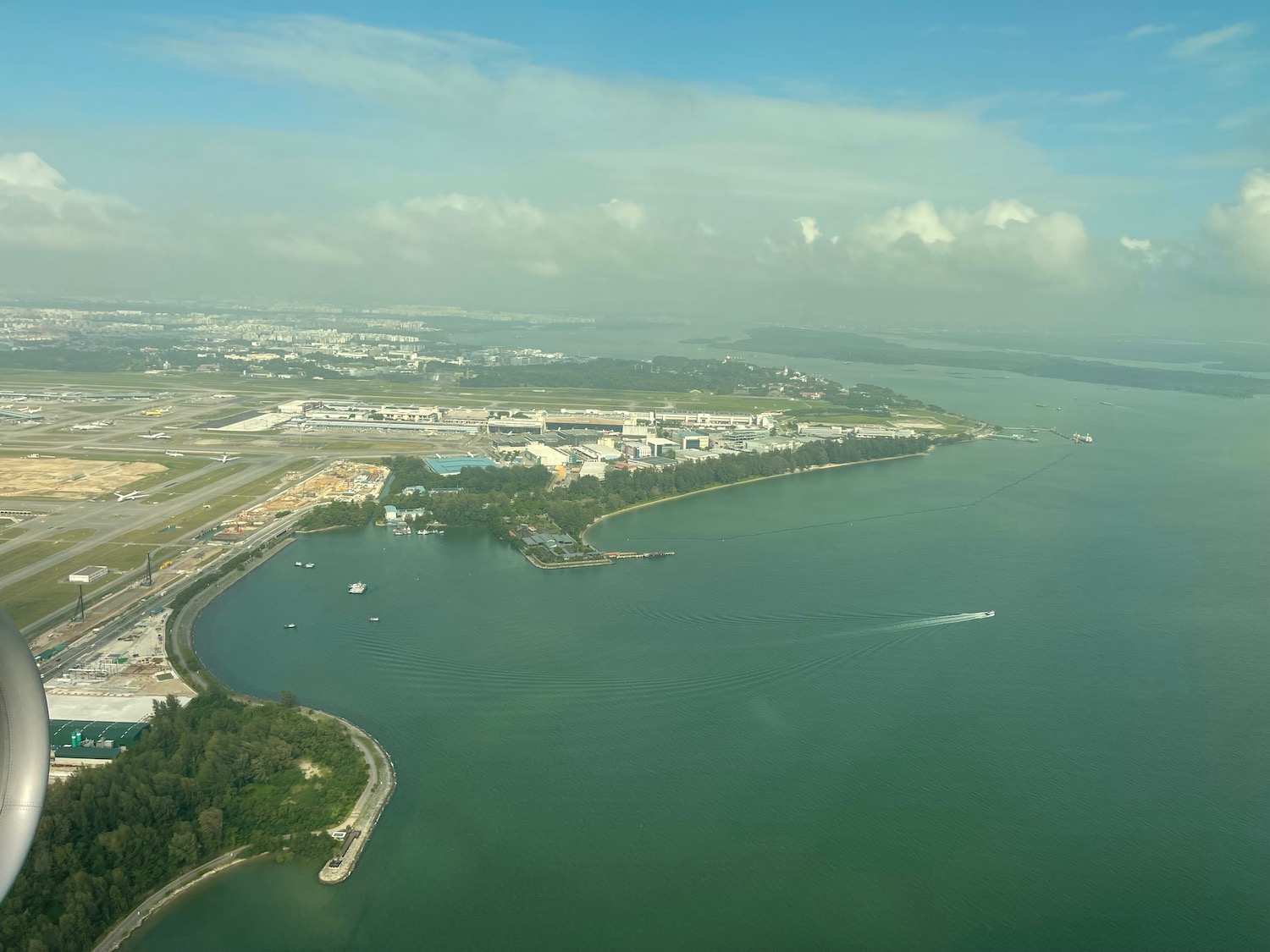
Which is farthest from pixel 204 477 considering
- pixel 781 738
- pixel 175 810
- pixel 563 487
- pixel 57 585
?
pixel 781 738

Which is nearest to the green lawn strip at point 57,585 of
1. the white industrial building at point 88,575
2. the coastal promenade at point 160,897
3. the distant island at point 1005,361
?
the white industrial building at point 88,575

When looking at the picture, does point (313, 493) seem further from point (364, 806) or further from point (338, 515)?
point (364, 806)

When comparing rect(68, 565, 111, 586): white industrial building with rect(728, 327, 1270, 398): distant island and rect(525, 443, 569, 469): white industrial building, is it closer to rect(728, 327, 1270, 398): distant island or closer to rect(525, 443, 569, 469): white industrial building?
rect(525, 443, 569, 469): white industrial building

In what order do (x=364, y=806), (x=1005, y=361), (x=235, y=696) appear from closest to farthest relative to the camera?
(x=364, y=806) → (x=235, y=696) → (x=1005, y=361)

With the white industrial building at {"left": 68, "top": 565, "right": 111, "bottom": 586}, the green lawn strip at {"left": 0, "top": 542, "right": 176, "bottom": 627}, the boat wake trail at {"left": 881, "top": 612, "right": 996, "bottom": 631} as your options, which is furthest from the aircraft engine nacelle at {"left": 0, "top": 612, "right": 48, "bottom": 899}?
the white industrial building at {"left": 68, "top": 565, "right": 111, "bottom": 586}

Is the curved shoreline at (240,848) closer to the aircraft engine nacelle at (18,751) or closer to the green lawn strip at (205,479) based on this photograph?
the aircraft engine nacelle at (18,751)
